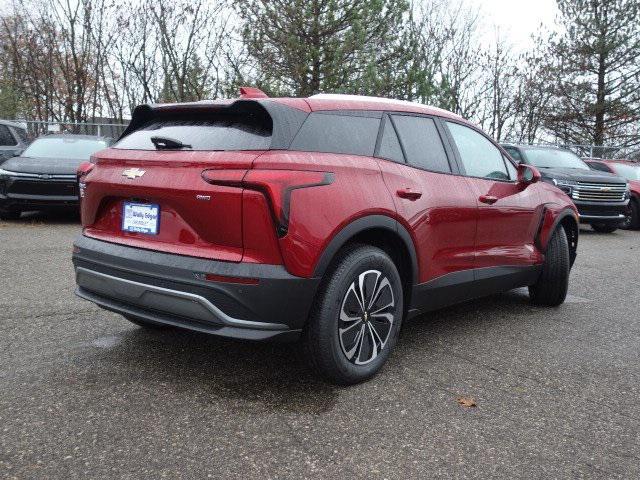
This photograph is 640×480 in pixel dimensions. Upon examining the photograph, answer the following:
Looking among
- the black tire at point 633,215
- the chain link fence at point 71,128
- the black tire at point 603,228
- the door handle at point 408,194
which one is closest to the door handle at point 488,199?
the door handle at point 408,194

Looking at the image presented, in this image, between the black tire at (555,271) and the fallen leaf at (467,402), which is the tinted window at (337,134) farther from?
the black tire at (555,271)

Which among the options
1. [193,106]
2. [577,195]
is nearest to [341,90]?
[577,195]

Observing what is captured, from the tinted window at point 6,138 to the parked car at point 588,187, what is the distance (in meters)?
10.0

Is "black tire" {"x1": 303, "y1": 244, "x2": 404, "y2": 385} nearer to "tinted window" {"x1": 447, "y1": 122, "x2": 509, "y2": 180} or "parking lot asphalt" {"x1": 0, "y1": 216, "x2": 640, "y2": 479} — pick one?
"parking lot asphalt" {"x1": 0, "y1": 216, "x2": 640, "y2": 479}

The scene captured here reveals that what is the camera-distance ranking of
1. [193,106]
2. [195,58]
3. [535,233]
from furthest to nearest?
[195,58], [535,233], [193,106]

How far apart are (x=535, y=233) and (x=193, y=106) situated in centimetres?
301

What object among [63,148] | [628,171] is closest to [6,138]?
[63,148]

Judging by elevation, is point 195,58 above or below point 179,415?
above

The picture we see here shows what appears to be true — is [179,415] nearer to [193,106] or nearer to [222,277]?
[222,277]

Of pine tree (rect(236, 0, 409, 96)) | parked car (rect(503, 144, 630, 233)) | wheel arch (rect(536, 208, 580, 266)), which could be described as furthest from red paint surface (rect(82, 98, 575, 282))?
pine tree (rect(236, 0, 409, 96))

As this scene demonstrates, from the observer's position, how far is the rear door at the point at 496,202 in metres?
4.18

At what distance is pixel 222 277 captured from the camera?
2766 millimetres

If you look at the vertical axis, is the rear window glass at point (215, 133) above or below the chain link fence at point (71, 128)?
below

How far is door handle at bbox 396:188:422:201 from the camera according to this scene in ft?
11.2
